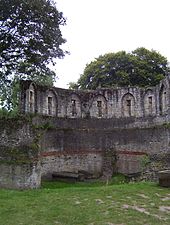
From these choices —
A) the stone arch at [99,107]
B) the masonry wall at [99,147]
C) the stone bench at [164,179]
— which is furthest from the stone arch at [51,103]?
the stone bench at [164,179]

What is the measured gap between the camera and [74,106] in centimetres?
2814

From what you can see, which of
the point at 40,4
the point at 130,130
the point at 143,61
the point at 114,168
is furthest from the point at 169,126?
the point at 143,61

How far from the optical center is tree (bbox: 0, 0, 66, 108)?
23750 mm

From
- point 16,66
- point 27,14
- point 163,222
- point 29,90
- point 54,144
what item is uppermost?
point 27,14

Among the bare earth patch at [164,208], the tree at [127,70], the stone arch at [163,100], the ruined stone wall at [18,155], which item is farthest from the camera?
the tree at [127,70]

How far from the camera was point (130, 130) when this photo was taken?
24156 millimetres

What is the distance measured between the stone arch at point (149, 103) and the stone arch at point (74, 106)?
5.40 m

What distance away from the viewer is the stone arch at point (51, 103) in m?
26.7

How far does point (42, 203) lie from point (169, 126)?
40.6 ft

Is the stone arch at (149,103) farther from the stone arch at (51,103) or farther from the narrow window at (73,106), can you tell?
the stone arch at (51,103)

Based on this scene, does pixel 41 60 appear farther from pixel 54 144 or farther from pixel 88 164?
pixel 88 164

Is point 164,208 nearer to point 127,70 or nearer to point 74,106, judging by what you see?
point 74,106

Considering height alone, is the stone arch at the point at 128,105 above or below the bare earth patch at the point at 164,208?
above

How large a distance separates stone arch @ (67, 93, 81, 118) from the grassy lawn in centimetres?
1371
